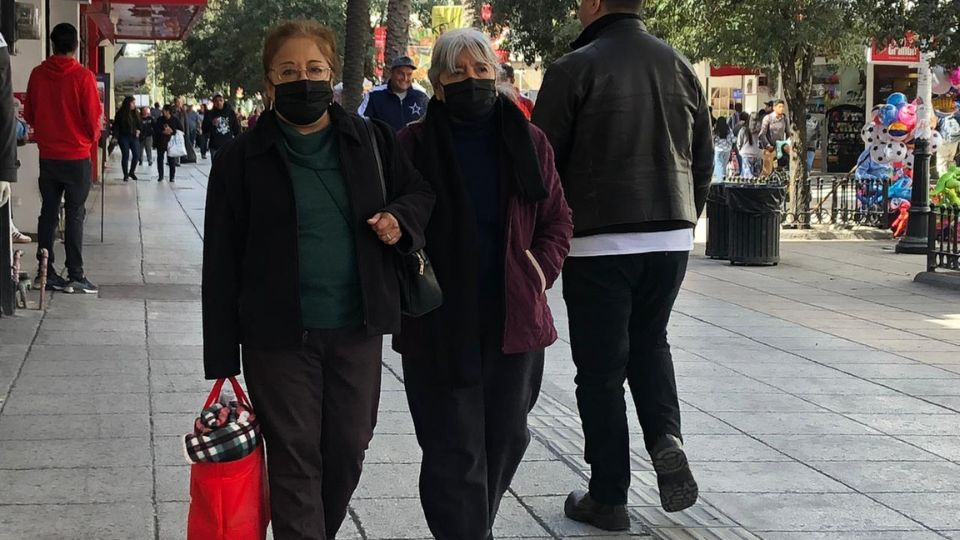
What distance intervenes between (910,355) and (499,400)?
5.70 metres

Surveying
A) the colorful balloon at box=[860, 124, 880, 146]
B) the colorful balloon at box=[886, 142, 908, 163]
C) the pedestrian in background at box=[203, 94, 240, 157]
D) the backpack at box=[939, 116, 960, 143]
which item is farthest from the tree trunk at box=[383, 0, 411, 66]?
the pedestrian in background at box=[203, 94, 240, 157]

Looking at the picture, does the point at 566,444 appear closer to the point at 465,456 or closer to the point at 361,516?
the point at 361,516

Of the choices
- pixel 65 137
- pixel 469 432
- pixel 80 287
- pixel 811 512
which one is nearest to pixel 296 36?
pixel 469 432

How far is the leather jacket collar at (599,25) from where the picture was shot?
496 cm

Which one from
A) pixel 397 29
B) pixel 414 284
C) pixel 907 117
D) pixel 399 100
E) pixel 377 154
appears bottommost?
pixel 414 284

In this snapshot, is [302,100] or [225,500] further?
[302,100]

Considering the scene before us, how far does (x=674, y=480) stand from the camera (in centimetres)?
493

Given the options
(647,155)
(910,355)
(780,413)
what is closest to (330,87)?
(647,155)

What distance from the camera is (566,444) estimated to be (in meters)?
6.35

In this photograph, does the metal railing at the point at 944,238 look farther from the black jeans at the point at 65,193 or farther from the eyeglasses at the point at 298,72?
the eyeglasses at the point at 298,72

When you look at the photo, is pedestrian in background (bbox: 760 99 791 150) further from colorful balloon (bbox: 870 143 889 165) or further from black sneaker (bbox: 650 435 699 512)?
black sneaker (bbox: 650 435 699 512)

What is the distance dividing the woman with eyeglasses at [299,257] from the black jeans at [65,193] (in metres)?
6.90

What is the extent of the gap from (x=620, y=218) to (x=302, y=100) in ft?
4.77

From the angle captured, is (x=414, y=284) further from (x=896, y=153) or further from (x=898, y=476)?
(x=896, y=153)
